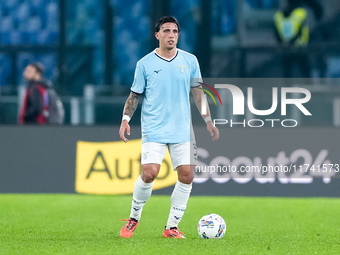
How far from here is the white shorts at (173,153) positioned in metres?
8.51

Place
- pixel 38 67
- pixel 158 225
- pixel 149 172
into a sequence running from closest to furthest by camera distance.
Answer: pixel 149 172, pixel 158 225, pixel 38 67

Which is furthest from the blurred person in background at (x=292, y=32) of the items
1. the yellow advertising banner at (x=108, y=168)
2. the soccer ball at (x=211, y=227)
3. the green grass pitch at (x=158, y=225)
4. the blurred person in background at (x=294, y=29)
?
the soccer ball at (x=211, y=227)

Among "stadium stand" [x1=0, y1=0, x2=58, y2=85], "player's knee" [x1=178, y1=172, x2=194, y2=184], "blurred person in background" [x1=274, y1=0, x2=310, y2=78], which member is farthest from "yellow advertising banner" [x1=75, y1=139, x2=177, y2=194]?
"player's knee" [x1=178, y1=172, x2=194, y2=184]

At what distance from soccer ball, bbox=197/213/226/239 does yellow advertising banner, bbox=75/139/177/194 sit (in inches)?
165

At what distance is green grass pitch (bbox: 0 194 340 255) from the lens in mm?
8102

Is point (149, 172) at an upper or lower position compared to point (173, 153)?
lower

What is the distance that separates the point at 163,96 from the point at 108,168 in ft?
15.2

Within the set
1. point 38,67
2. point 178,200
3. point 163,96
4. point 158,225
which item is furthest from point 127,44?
point 178,200

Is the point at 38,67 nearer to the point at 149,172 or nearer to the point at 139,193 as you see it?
the point at 139,193

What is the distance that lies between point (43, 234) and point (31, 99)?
4.98 metres

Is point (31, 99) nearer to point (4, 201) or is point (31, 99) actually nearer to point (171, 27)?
point (4, 201)

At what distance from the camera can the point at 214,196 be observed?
510 inches

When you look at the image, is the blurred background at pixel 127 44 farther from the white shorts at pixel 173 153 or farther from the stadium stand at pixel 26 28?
the white shorts at pixel 173 153

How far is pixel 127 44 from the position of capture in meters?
14.8
